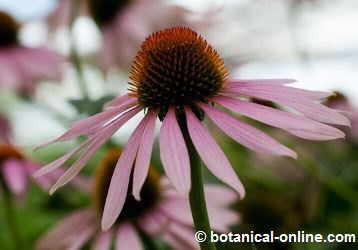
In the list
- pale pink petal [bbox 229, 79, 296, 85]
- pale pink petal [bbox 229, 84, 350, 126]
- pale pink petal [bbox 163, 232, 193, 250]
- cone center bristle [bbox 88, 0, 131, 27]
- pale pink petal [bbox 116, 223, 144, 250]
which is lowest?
pale pink petal [bbox 116, 223, 144, 250]

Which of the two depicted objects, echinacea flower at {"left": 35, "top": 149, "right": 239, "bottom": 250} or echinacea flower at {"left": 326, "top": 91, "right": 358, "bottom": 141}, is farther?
echinacea flower at {"left": 326, "top": 91, "right": 358, "bottom": 141}

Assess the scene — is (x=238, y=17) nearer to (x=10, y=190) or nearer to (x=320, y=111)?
(x=10, y=190)

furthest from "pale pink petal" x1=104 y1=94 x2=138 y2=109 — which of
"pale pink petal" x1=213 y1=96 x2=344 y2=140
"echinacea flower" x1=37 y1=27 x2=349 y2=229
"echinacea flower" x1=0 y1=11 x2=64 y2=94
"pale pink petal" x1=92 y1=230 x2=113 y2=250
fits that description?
"echinacea flower" x1=0 y1=11 x2=64 y2=94

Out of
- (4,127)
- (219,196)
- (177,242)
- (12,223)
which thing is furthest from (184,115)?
(4,127)

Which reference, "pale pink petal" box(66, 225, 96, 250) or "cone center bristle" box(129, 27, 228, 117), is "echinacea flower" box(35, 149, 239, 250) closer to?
"pale pink petal" box(66, 225, 96, 250)

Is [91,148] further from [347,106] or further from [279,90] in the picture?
[347,106]

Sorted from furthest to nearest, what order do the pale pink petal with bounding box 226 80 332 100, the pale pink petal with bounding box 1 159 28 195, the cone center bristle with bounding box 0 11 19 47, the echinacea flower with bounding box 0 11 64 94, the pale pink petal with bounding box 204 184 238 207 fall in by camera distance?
1. the cone center bristle with bounding box 0 11 19 47
2. the echinacea flower with bounding box 0 11 64 94
3. the pale pink petal with bounding box 1 159 28 195
4. the pale pink petal with bounding box 204 184 238 207
5. the pale pink petal with bounding box 226 80 332 100
